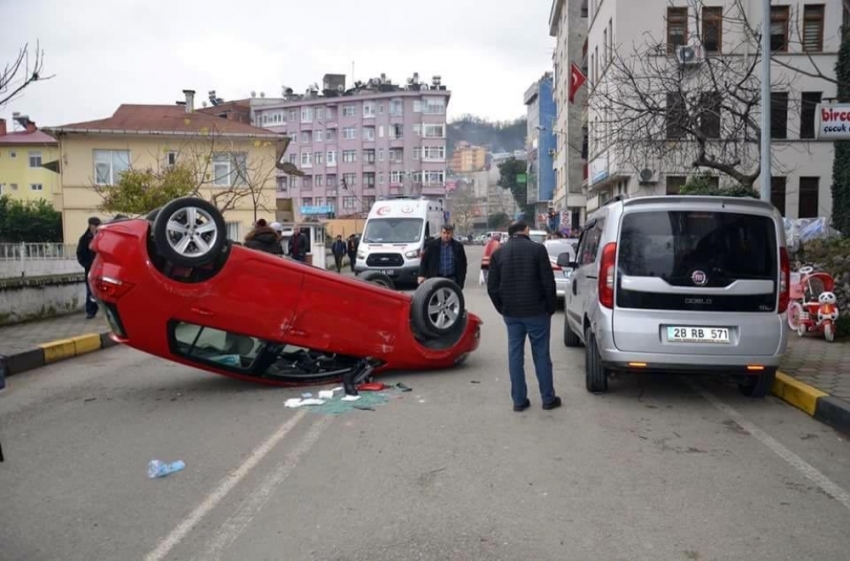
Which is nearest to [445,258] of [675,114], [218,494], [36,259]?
[675,114]

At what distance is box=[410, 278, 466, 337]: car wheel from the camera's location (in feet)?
27.8

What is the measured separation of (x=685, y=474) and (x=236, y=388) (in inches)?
190

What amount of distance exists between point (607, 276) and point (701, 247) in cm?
90

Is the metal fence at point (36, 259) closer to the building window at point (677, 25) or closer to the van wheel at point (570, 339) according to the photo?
the van wheel at point (570, 339)

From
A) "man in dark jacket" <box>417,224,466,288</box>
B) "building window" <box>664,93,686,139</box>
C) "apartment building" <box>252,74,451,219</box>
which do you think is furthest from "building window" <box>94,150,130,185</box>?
"apartment building" <box>252,74,451,219</box>

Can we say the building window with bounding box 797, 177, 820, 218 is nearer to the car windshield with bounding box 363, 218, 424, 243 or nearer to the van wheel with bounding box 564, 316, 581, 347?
the car windshield with bounding box 363, 218, 424, 243

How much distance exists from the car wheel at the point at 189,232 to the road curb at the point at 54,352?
3.10 meters

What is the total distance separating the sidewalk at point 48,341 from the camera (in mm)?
9383

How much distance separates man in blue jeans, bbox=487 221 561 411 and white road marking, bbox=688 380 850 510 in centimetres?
165

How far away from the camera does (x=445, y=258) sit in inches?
508

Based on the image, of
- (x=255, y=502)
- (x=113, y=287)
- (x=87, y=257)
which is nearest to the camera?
(x=255, y=502)

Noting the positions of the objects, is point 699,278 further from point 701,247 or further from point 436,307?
point 436,307

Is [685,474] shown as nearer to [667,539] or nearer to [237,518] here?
[667,539]

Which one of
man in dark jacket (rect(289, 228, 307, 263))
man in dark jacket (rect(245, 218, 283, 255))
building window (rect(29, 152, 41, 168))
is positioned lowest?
man in dark jacket (rect(289, 228, 307, 263))
